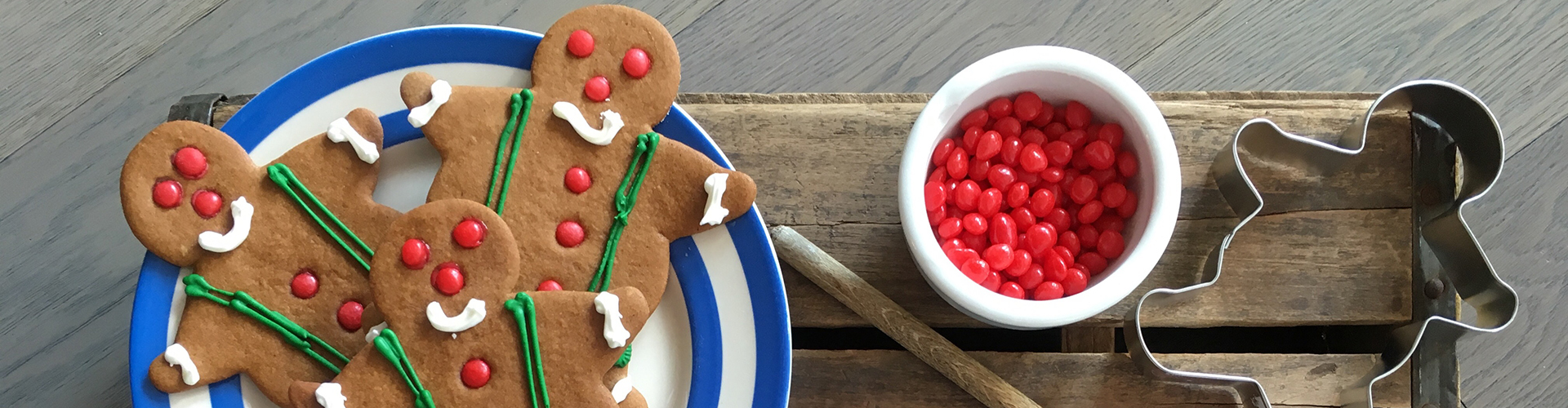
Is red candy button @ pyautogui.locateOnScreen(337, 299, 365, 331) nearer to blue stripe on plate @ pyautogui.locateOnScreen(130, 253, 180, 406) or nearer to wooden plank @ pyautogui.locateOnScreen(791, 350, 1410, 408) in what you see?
blue stripe on plate @ pyautogui.locateOnScreen(130, 253, 180, 406)

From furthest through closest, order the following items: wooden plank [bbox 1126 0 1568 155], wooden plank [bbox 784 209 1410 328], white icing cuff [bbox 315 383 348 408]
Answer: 1. wooden plank [bbox 1126 0 1568 155]
2. wooden plank [bbox 784 209 1410 328]
3. white icing cuff [bbox 315 383 348 408]

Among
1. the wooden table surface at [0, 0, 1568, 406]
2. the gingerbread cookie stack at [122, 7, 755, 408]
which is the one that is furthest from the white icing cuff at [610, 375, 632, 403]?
the wooden table surface at [0, 0, 1568, 406]

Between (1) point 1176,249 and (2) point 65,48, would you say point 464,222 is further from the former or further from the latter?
(2) point 65,48

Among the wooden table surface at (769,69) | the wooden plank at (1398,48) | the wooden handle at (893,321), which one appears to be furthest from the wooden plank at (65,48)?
the wooden plank at (1398,48)

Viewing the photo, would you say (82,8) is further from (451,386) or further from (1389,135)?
(1389,135)

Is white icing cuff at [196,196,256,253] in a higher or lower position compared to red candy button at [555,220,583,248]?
higher
